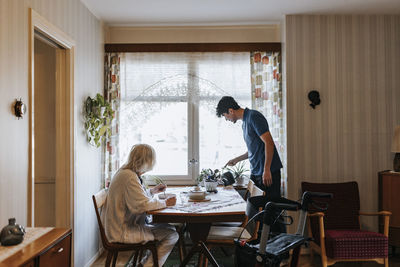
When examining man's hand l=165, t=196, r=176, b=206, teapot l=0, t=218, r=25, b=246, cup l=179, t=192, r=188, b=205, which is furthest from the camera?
cup l=179, t=192, r=188, b=205

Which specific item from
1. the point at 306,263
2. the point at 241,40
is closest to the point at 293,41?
the point at 241,40

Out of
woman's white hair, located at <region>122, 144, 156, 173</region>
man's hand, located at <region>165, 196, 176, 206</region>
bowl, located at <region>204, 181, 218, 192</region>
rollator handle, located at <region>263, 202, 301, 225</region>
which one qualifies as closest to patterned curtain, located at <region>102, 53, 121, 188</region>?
bowl, located at <region>204, 181, 218, 192</region>

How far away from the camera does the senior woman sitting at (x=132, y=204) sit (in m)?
2.52

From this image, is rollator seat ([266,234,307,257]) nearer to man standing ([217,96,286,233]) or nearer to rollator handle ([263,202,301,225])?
rollator handle ([263,202,301,225])

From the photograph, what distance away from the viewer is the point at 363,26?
3.82 meters

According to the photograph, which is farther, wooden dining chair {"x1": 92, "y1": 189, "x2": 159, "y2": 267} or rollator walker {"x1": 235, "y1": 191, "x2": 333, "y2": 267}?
wooden dining chair {"x1": 92, "y1": 189, "x2": 159, "y2": 267}

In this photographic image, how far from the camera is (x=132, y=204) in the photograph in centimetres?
252

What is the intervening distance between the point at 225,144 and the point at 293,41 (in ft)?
4.66

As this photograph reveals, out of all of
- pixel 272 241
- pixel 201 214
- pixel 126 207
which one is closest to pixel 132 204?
pixel 126 207

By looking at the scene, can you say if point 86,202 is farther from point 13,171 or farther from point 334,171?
point 334,171

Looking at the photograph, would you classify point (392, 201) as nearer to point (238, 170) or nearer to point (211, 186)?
point (238, 170)

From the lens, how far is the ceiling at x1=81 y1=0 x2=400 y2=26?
345cm

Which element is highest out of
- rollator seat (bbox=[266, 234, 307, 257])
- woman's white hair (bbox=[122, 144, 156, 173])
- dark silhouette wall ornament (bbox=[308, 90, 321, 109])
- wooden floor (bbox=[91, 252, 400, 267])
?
dark silhouette wall ornament (bbox=[308, 90, 321, 109])

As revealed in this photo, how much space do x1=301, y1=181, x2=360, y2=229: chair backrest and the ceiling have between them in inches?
73.2
